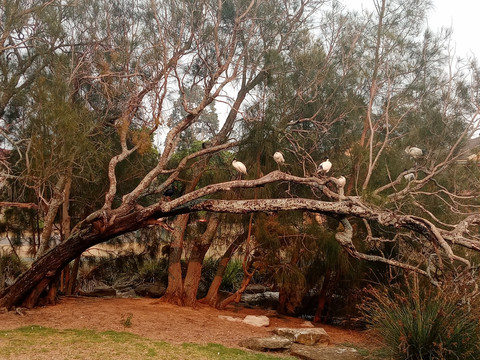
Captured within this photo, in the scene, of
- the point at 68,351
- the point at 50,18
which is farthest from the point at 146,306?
the point at 50,18

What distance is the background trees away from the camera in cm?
838

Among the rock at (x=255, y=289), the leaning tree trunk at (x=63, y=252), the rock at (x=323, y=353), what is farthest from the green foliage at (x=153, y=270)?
the rock at (x=323, y=353)

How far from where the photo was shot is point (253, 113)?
1016cm

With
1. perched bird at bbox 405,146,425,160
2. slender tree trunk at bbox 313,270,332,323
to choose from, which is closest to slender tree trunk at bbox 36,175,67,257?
slender tree trunk at bbox 313,270,332,323

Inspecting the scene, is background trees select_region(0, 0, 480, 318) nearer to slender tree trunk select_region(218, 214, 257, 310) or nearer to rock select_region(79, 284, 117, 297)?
slender tree trunk select_region(218, 214, 257, 310)

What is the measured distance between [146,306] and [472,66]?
776 centimetres

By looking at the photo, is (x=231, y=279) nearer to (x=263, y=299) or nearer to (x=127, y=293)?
(x=263, y=299)

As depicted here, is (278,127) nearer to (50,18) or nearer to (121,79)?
(121,79)

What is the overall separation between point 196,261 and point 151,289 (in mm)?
2454

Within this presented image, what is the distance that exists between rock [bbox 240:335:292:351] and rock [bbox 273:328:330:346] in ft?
1.14

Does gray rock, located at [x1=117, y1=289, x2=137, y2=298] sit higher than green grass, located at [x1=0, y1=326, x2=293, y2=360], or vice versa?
gray rock, located at [x1=117, y1=289, x2=137, y2=298]

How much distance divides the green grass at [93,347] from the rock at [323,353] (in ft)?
1.25

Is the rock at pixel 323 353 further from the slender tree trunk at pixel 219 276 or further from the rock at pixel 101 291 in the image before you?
the rock at pixel 101 291

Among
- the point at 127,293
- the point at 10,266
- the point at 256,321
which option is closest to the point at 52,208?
the point at 10,266
